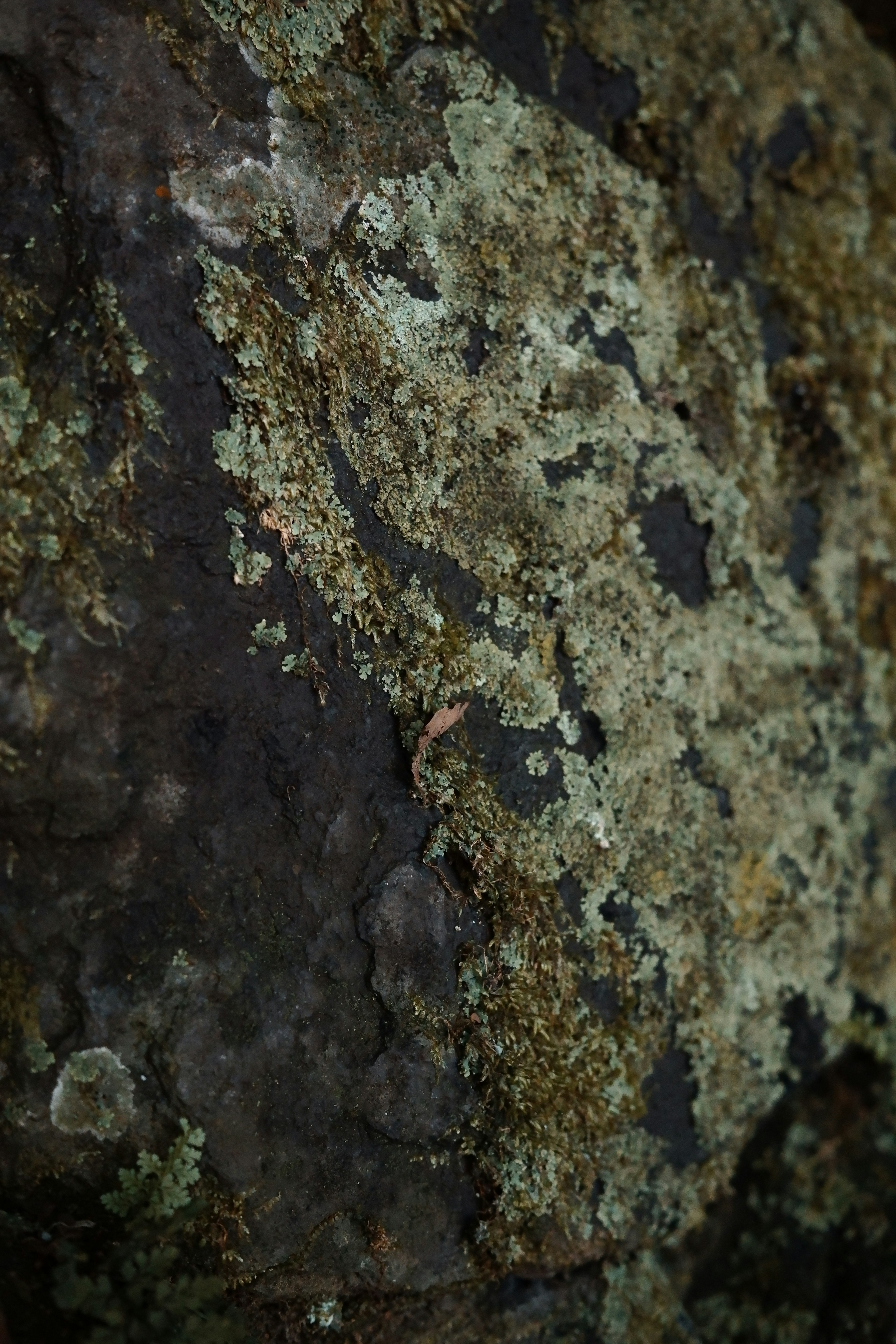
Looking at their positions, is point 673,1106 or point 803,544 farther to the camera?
point 803,544

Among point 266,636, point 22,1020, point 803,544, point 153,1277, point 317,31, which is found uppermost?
point 803,544

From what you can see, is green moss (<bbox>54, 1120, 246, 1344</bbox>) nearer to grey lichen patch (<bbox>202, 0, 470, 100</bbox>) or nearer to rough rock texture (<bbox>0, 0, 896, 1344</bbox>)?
rough rock texture (<bbox>0, 0, 896, 1344</bbox>)

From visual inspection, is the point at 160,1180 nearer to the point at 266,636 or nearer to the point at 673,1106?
the point at 266,636

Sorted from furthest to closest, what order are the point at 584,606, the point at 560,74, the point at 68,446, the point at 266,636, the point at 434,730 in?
the point at 560,74 < the point at 584,606 < the point at 434,730 < the point at 266,636 < the point at 68,446

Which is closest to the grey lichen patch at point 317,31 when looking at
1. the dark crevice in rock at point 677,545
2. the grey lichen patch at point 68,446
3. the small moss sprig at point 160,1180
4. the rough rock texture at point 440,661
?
the rough rock texture at point 440,661

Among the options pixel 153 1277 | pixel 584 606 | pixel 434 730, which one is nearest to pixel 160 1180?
pixel 153 1277

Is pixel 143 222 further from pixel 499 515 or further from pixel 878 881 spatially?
pixel 878 881

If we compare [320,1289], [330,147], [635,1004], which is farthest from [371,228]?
[320,1289]

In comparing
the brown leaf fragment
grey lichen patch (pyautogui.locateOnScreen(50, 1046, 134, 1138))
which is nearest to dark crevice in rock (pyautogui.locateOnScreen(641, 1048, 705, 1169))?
the brown leaf fragment
